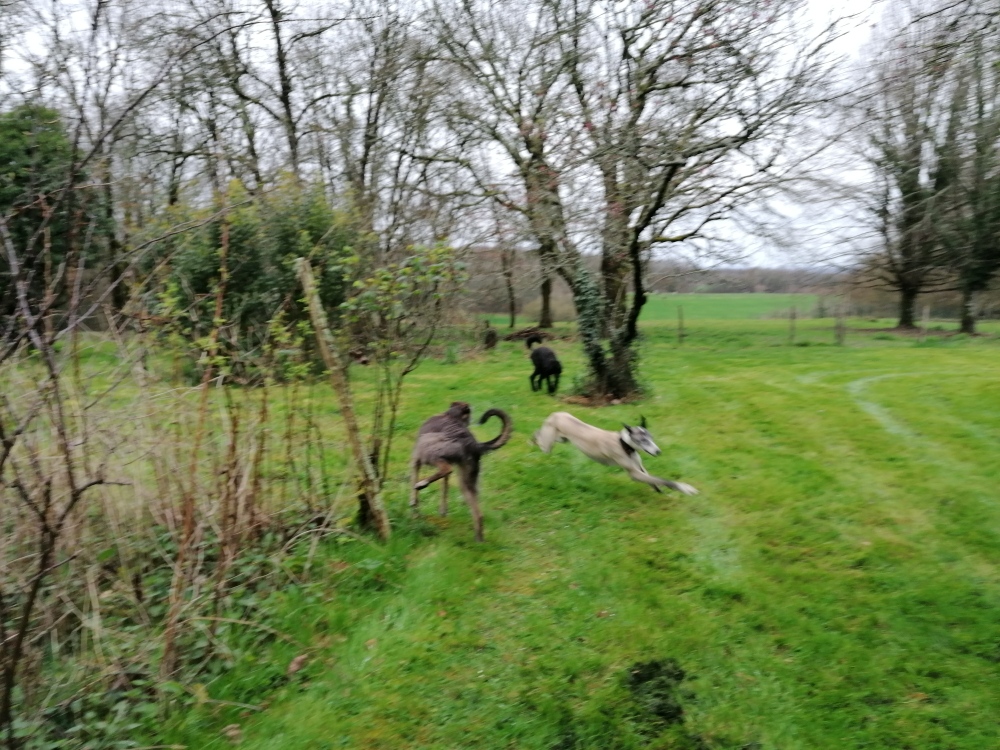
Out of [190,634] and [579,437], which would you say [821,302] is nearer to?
[579,437]

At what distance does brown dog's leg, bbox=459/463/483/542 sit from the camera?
226 inches

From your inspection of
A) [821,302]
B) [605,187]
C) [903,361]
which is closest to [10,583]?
[605,187]

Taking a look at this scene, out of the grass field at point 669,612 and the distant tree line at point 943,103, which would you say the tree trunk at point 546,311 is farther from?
the grass field at point 669,612

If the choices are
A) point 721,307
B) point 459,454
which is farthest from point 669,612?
point 721,307

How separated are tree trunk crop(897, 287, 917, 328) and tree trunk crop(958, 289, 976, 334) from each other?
194 centimetres

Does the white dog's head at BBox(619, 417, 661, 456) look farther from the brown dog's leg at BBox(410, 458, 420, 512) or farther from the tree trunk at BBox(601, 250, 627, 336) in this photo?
Answer: the tree trunk at BBox(601, 250, 627, 336)

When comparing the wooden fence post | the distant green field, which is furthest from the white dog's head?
the distant green field

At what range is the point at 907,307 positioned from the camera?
24.8 meters

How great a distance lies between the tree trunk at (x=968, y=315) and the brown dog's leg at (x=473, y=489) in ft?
78.7

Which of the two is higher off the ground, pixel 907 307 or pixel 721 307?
pixel 721 307

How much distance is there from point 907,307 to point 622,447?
23.7 metres

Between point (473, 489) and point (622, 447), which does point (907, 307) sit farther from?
point (473, 489)

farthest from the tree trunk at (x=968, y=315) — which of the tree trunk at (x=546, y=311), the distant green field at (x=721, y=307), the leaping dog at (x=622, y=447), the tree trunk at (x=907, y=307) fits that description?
the leaping dog at (x=622, y=447)

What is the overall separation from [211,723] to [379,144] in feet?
61.1
